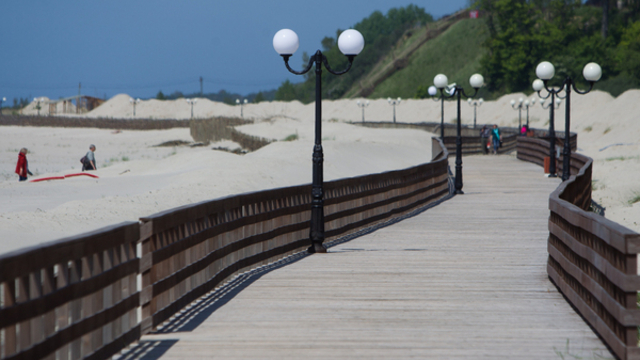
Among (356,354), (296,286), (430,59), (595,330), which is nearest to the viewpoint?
(356,354)

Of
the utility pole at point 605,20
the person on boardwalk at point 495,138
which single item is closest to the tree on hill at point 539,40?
→ the utility pole at point 605,20

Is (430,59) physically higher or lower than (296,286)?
higher

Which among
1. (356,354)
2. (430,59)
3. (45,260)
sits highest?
(430,59)

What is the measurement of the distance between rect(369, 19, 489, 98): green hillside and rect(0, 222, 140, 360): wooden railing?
5619 inches

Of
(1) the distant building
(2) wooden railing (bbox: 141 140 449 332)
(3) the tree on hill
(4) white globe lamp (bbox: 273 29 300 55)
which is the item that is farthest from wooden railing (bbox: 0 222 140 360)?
(1) the distant building

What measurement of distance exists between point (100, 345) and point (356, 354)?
1.91m

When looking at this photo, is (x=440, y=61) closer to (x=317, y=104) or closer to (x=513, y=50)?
(x=513, y=50)

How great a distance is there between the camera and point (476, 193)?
2264 centimetres

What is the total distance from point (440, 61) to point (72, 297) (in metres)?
159

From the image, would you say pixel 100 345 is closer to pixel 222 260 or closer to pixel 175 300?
pixel 175 300

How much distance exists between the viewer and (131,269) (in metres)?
5.71

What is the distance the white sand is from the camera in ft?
67.1

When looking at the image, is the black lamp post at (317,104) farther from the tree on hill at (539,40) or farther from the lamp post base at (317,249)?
the tree on hill at (539,40)

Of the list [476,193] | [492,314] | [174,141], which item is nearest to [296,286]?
[492,314]
